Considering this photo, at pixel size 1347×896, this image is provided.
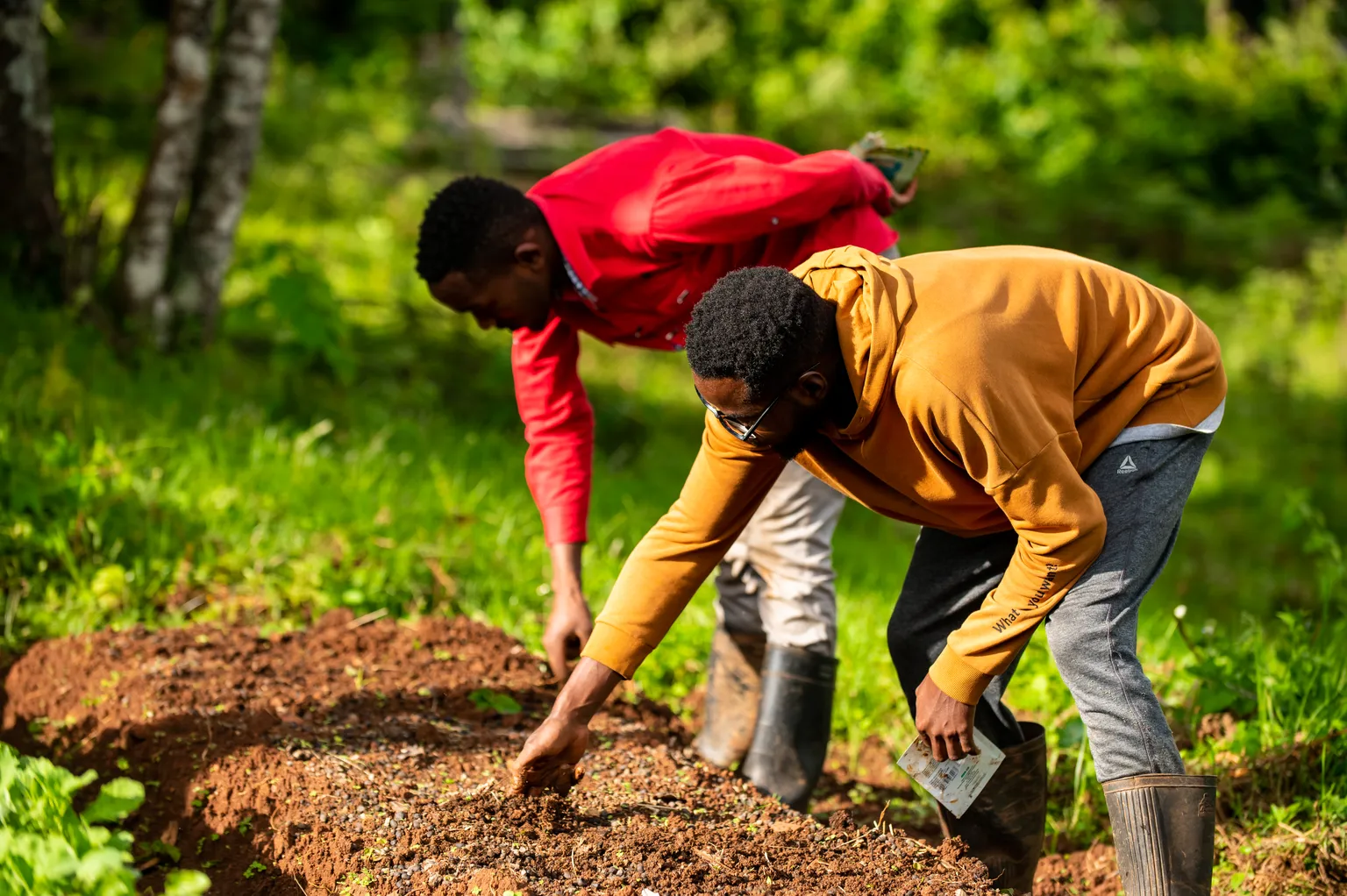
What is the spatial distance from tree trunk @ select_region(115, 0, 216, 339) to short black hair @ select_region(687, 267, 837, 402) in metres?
4.51

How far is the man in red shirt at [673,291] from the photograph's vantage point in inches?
140

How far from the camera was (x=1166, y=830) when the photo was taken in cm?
277

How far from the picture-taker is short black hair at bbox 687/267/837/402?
8.22ft

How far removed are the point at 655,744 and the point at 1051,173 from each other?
36.6 ft

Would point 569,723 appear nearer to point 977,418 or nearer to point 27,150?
point 977,418

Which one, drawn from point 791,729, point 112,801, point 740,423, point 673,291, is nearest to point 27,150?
point 673,291

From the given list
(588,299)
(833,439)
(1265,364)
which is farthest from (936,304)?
(1265,364)

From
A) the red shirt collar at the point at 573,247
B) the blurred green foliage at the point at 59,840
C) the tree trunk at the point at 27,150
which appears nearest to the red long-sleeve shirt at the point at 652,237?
the red shirt collar at the point at 573,247

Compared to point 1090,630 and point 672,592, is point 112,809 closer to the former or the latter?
point 672,592

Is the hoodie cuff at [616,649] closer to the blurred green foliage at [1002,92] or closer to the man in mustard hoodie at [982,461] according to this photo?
the man in mustard hoodie at [982,461]

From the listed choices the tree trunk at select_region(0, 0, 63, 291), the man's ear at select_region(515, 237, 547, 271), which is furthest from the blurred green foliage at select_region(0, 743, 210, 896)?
the tree trunk at select_region(0, 0, 63, 291)

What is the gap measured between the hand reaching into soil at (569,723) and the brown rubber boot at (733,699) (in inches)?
48.9

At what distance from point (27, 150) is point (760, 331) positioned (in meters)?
5.00

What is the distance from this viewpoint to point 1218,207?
1310 cm
